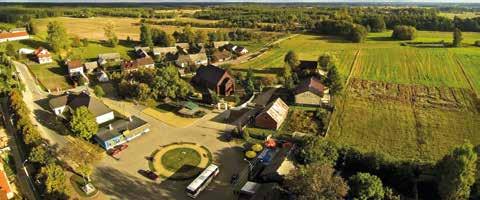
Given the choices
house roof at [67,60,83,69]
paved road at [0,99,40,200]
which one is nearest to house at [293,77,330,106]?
paved road at [0,99,40,200]

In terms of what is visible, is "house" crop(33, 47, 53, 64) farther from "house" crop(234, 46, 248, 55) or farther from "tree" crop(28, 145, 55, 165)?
"tree" crop(28, 145, 55, 165)

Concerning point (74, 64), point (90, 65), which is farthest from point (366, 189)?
point (90, 65)

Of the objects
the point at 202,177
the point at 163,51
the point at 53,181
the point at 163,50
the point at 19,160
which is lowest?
the point at 202,177

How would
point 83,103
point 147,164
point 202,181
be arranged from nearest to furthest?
point 202,181 → point 147,164 → point 83,103

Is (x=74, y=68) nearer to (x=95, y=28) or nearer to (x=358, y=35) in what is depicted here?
(x=95, y=28)

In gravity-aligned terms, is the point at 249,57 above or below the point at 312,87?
above

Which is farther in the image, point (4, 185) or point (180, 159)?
point (180, 159)

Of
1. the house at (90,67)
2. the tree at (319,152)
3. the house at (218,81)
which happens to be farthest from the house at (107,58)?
the tree at (319,152)
